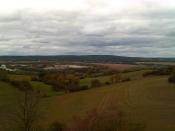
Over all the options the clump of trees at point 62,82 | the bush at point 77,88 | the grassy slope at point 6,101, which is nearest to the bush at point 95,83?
the bush at point 77,88

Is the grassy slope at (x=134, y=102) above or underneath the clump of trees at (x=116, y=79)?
underneath

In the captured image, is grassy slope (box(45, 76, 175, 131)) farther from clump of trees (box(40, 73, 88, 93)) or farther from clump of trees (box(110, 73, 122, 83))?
clump of trees (box(110, 73, 122, 83))

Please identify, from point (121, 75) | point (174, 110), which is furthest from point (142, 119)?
point (121, 75)

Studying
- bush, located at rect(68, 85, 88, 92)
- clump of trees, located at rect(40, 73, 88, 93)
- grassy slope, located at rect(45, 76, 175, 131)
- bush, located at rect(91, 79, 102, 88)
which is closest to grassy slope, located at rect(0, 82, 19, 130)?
grassy slope, located at rect(45, 76, 175, 131)

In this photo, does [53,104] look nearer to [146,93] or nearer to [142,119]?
[146,93]

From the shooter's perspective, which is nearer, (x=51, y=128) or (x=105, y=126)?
(x=105, y=126)

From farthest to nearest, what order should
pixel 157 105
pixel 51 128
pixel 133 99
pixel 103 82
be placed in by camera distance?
pixel 103 82
pixel 133 99
pixel 157 105
pixel 51 128

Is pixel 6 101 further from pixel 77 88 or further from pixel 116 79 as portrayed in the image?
pixel 116 79

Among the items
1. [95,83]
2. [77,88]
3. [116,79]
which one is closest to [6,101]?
[77,88]

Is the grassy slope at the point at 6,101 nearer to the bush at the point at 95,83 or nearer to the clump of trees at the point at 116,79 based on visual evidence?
the bush at the point at 95,83
